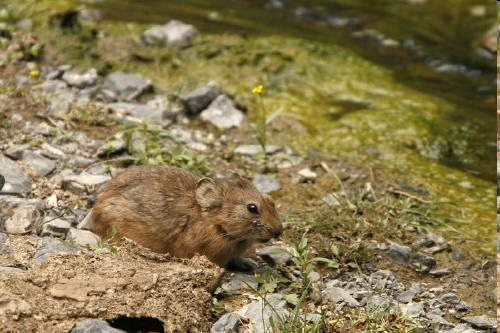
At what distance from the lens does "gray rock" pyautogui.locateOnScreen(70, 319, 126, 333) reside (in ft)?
16.5

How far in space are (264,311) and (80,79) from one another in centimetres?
501

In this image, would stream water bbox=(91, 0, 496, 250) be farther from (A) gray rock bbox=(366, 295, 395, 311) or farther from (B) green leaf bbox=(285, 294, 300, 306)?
(B) green leaf bbox=(285, 294, 300, 306)

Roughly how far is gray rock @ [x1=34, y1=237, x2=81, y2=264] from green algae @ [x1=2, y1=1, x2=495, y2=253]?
3.82 m

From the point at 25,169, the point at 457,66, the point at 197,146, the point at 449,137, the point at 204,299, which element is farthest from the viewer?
the point at 457,66

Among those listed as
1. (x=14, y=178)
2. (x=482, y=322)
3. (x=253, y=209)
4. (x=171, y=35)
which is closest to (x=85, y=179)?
(x=14, y=178)

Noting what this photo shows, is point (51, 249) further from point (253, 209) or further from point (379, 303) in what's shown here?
point (379, 303)

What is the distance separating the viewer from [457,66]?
1266 centimetres

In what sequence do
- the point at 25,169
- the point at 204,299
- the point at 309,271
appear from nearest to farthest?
1. the point at 204,299
2. the point at 309,271
3. the point at 25,169

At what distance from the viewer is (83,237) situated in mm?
6500

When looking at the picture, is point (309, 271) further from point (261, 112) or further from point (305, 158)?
point (261, 112)

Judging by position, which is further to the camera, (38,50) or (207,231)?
(38,50)

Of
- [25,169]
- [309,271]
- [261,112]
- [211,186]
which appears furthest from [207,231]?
[261,112]

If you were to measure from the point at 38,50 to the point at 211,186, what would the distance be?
15.2 ft

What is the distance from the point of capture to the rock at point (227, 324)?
18.2ft
